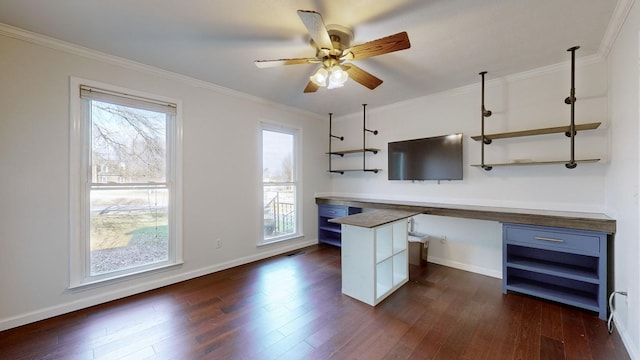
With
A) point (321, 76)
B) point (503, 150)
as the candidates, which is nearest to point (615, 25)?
point (503, 150)

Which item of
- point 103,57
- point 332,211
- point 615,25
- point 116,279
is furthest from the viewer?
point 332,211

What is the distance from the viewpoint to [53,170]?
7.56 ft

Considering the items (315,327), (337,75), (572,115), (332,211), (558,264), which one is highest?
(337,75)

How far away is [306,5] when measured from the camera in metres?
1.80

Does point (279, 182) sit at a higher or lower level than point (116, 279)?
higher

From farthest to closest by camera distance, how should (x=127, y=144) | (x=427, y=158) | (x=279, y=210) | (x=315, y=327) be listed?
(x=279, y=210)
(x=427, y=158)
(x=127, y=144)
(x=315, y=327)

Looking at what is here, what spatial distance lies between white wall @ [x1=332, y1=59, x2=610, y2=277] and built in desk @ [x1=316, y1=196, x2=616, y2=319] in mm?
252

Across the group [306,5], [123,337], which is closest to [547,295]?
[306,5]

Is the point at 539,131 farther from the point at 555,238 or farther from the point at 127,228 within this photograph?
the point at 127,228

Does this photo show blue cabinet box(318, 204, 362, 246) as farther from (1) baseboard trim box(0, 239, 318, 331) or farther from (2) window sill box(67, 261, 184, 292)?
(2) window sill box(67, 261, 184, 292)

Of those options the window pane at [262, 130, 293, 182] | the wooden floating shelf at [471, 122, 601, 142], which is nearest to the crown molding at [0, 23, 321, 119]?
the window pane at [262, 130, 293, 182]

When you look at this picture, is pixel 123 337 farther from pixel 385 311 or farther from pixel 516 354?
pixel 516 354

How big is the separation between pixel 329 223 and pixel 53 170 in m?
3.57

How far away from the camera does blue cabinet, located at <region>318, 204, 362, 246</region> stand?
4422 mm
